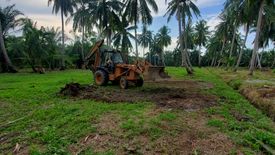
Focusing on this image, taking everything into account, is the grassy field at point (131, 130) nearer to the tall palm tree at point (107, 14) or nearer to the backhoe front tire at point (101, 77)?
the backhoe front tire at point (101, 77)

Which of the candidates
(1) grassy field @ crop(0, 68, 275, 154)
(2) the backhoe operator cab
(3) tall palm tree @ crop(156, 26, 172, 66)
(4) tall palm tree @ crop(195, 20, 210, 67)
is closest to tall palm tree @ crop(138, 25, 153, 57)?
(3) tall palm tree @ crop(156, 26, 172, 66)

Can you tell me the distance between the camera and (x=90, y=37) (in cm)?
5094

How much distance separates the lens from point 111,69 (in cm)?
1407

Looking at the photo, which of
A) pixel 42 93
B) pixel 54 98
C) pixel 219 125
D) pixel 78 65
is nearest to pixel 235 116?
pixel 219 125

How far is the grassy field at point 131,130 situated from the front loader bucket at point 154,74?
3.44 metres

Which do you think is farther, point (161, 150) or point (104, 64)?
point (104, 64)

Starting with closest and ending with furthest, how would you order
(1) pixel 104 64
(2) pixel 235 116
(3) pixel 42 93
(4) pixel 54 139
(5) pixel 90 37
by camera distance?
(4) pixel 54 139, (2) pixel 235 116, (3) pixel 42 93, (1) pixel 104 64, (5) pixel 90 37

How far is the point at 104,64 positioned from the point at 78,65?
1183 inches

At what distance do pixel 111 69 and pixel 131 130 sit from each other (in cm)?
818

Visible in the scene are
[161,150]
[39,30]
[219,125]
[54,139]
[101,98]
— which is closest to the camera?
[161,150]

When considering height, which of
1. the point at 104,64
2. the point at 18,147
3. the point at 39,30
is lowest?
the point at 18,147

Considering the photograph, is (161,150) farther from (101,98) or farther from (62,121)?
(101,98)

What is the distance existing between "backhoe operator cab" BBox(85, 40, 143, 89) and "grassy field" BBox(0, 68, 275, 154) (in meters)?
3.98

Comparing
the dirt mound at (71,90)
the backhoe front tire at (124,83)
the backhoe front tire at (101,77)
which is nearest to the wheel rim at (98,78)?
the backhoe front tire at (101,77)
